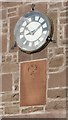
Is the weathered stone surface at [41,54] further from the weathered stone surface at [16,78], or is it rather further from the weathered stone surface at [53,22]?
the weathered stone surface at [16,78]

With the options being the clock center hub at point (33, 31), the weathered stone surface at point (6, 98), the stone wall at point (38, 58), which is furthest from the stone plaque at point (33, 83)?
the clock center hub at point (33, 31)

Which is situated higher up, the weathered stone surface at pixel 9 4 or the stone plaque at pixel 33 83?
the weathered stone surface at pixel 9 4

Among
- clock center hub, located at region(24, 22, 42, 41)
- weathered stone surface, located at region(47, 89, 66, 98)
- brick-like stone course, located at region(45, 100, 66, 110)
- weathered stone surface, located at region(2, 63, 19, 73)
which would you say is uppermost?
clock center hub, located at region(24, 22, 42, 41)

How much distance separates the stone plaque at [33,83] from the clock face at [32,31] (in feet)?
0.59

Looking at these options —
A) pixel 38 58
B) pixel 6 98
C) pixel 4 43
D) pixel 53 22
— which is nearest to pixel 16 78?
pixel 6 98

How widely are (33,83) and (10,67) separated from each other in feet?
1.31

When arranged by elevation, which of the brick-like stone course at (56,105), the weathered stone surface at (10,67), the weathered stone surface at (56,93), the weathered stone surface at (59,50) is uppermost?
the weathered stone surface at (59,50)

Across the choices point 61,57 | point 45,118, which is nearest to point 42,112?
point 45,118

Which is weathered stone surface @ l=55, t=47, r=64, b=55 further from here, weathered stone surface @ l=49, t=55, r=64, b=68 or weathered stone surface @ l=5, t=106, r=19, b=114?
weathered stone surface @ l=5, t=106, r=19, b=114

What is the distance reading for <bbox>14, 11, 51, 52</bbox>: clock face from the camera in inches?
293

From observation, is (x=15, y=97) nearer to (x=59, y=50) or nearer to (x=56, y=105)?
(x=56, y=105)

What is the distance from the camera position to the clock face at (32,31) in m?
7.44

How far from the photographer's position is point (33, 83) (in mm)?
7395

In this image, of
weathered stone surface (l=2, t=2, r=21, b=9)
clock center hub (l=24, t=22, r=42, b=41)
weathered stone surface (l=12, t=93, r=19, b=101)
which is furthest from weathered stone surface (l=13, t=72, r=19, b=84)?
weathered stone surface (l=2, t=2, r=21, b=9)
